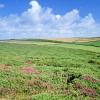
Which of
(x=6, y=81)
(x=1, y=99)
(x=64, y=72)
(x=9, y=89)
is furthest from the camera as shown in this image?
(x=64, y=72)

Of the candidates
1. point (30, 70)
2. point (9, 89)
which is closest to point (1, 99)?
point (9, 89)

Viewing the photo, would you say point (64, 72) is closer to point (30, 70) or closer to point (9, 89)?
point (30, 70)

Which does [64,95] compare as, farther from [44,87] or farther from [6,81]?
[6,81]

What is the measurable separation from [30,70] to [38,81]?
5.45m

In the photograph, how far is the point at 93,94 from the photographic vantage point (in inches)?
957

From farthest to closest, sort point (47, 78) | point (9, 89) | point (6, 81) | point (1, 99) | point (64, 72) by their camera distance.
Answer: point (64, 72) → point (47, 78) → point (6, 81) → point (9, 89) → point (1, 99)

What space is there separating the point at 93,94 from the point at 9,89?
821cm

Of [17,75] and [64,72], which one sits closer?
[17,75]

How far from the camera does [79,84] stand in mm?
26906

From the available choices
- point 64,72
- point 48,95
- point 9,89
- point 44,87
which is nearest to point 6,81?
point 9,89

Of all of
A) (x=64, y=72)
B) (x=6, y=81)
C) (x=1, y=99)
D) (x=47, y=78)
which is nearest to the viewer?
(x=1, y=99)

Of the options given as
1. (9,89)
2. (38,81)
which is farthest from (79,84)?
(9,89)

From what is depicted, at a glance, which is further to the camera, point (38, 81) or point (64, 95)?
point (38, 81)

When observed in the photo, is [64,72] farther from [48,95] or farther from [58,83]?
[48,95]
